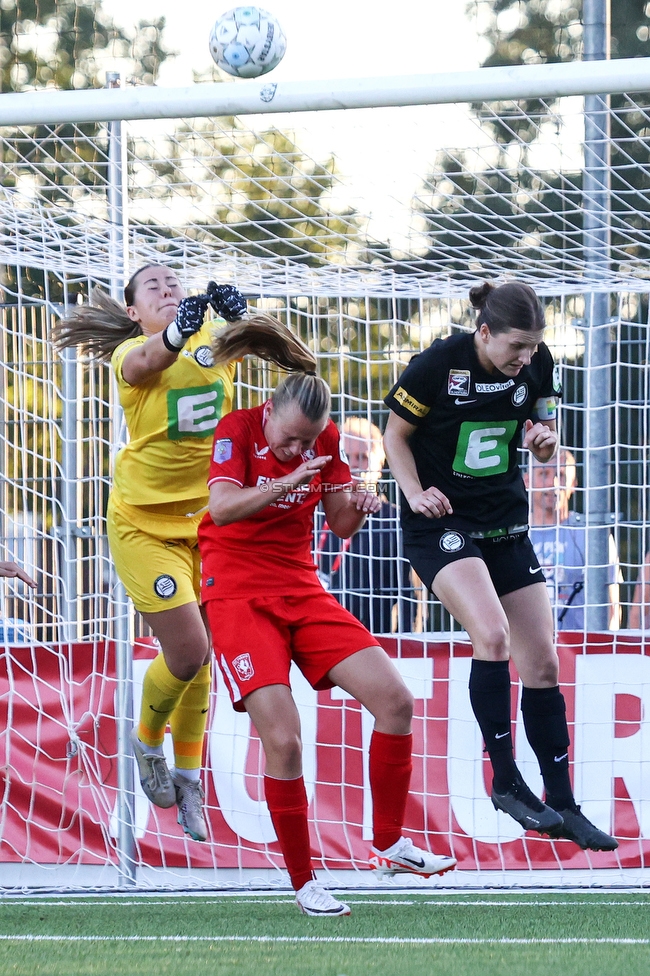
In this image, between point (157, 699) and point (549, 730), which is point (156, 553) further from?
point (549, 730)

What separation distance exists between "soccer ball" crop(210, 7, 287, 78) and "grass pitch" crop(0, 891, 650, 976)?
3.24 m

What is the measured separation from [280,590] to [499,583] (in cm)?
90

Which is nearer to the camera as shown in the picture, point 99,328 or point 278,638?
point 278,638

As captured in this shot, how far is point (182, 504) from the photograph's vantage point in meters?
A: 5.60

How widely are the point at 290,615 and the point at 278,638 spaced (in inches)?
4.0

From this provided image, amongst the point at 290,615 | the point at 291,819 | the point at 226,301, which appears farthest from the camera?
the point at 226,301

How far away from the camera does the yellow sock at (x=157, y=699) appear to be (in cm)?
549

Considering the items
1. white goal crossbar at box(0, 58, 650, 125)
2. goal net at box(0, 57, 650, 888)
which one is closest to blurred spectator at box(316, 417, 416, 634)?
goal net at box(0, 57, 650, 888)

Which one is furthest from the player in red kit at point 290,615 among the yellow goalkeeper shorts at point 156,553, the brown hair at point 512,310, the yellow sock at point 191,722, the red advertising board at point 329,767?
the red advertising board at point 329,767

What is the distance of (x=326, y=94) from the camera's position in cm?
495

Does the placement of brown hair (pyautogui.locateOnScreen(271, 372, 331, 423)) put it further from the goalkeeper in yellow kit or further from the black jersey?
the goalkeeper in yellow kit

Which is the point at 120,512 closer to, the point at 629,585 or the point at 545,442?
the point at 545,442

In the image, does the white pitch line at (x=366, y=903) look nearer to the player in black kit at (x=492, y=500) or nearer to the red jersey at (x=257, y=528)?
the player in black kit at (x=492, y=500)

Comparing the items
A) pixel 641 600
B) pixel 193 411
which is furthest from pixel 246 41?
pixel 641 600
